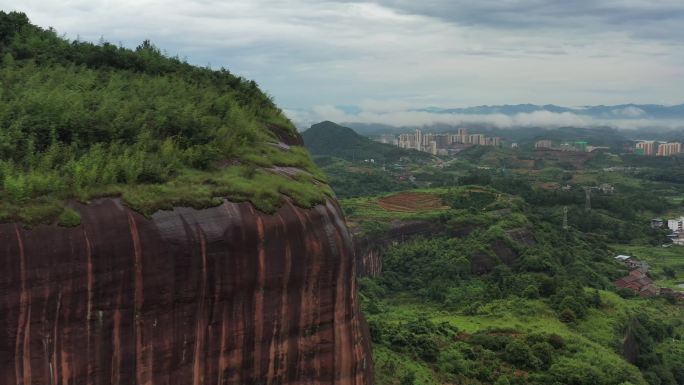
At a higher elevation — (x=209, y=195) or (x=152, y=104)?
(x=152, y=104)

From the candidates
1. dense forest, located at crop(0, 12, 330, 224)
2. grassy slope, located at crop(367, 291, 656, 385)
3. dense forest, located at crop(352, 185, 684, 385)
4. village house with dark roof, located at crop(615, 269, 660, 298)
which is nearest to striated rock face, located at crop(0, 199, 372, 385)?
dense forest, located at crop(0, 12, 330, 224)

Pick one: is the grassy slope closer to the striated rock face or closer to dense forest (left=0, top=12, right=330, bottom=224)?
the striated rock face

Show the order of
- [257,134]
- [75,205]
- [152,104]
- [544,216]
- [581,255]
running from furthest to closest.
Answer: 1. [544,216]
2. [581,255]
3. [257,134]
4. [152,104]
5. [75,205]

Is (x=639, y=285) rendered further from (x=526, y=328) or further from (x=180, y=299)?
(x=180, y=299)

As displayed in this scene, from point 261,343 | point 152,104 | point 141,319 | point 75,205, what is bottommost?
point 261,343

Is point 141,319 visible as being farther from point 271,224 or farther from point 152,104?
point 152,104

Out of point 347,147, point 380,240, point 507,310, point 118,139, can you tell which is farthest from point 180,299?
point 347,147

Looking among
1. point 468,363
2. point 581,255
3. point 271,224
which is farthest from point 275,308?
point 581,255
